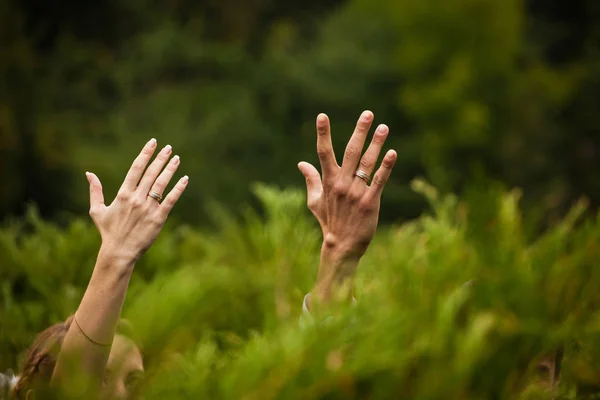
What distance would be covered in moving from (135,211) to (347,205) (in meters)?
0.60

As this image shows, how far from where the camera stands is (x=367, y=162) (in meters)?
2.68

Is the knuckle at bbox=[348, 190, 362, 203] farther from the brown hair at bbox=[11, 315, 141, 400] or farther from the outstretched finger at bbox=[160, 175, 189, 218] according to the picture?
→ the brown hair at bbox=[11, 315, 141, 400]

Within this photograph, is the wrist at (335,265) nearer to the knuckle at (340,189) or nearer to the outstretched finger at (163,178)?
the knuckle at (340,189)

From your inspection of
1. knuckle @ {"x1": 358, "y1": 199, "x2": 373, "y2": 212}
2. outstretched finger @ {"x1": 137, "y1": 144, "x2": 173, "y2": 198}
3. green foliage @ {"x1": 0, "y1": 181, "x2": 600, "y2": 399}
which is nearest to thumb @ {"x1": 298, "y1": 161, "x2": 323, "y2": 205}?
knuckle @ {"x1": 358, "y1": 199, "x2": 373, "y2": 212}

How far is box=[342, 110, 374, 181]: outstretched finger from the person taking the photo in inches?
104

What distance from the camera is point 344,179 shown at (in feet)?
8.61

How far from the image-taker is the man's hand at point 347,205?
2580 mm

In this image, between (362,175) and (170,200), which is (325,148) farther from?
(170,200)

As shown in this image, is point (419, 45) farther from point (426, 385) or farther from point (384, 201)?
point (426, 385)

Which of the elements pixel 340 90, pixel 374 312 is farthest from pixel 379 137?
pixel 340 90

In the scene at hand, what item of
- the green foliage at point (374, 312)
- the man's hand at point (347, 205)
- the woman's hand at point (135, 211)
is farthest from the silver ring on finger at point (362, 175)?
the woman's hand at point (135, 211)

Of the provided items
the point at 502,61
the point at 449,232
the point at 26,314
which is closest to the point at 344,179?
the point at 449,232

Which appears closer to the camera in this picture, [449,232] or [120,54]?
[449,232]

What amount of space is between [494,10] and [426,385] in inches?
1523
